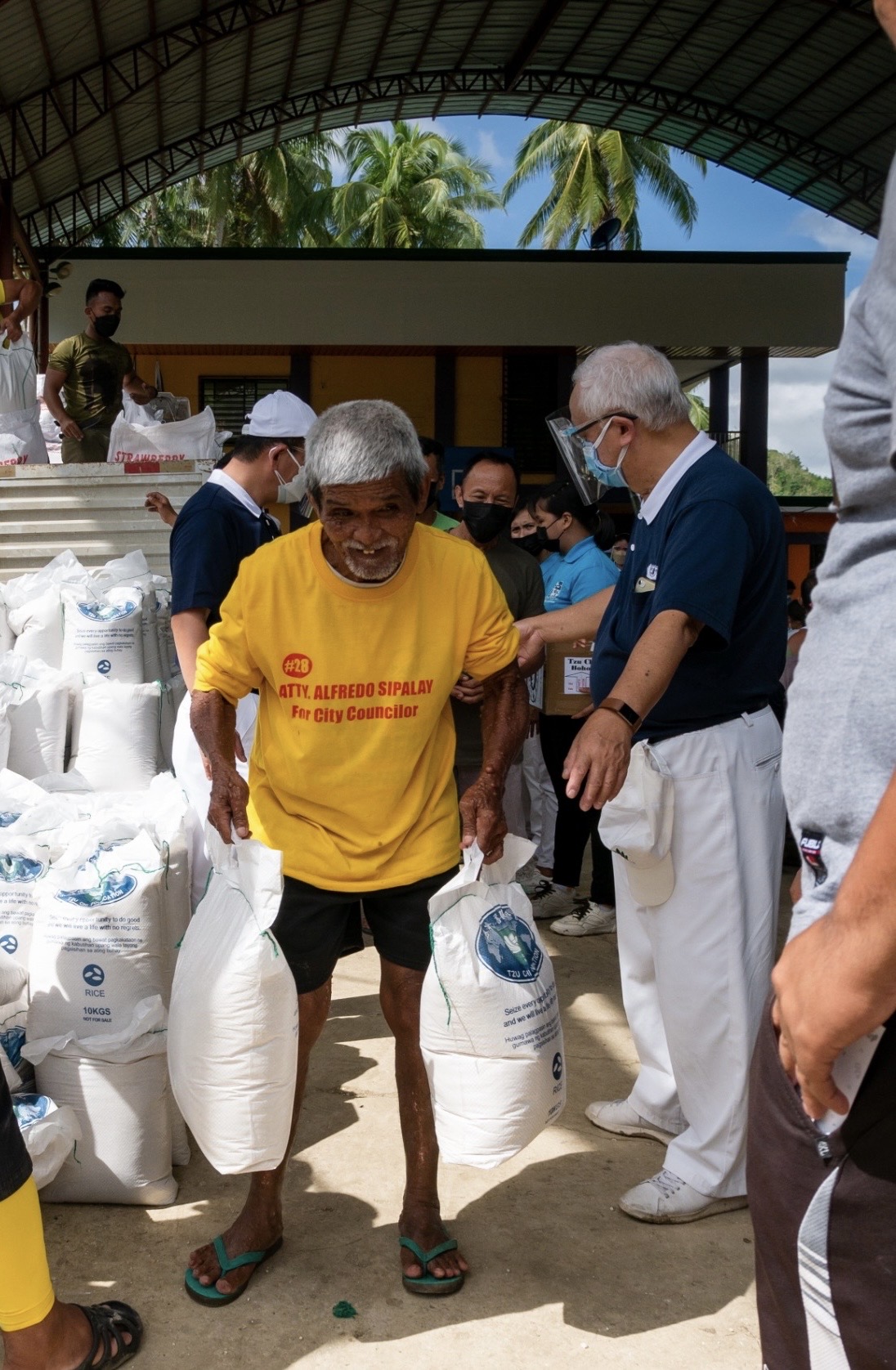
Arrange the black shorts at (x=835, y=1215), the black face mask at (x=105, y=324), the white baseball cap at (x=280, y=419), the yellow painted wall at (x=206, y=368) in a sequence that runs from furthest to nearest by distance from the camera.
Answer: the yellow painted wall at (x=206, y=368)
the black face mask at (x=105, y=324)
the white baseball cap at (x=280, y=419)
the black shorts at (x=835, y=1215)

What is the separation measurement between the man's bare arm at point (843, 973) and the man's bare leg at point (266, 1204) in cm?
150

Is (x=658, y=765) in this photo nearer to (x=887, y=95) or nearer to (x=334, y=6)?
(x=334, y=6)

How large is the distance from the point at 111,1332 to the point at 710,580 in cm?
181

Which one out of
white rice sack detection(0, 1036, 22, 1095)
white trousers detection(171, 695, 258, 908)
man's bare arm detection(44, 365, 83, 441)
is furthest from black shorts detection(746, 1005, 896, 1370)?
man's bare arm detection(44, 365, 83, 441)

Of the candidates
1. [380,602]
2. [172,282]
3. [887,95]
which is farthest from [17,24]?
[380,602]

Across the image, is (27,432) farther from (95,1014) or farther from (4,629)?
(95,1014)

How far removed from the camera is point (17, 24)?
1145 centimetres

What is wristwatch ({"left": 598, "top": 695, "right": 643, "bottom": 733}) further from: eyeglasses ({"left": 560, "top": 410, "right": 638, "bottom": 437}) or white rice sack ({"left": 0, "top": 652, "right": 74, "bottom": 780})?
white rice sack ({"left": 0, "top": 652, "right": 74, "bottom": 780})

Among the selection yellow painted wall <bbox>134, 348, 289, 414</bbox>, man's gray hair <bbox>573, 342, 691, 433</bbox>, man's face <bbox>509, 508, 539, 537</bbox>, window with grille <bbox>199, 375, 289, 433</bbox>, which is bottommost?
man's face <bbox>509, 508, 539, 537</bbox>

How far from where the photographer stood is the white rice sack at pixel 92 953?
2.79m

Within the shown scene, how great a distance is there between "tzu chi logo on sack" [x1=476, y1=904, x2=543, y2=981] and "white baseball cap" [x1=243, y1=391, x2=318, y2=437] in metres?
1.96

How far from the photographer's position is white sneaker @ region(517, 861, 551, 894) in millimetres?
5445

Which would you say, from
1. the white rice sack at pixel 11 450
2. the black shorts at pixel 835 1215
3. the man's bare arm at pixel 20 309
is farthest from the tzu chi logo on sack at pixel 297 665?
the white rice sack at pixel 11 450

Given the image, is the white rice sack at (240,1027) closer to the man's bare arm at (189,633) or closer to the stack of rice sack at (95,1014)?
the stack of rice sack at (95,1014)
